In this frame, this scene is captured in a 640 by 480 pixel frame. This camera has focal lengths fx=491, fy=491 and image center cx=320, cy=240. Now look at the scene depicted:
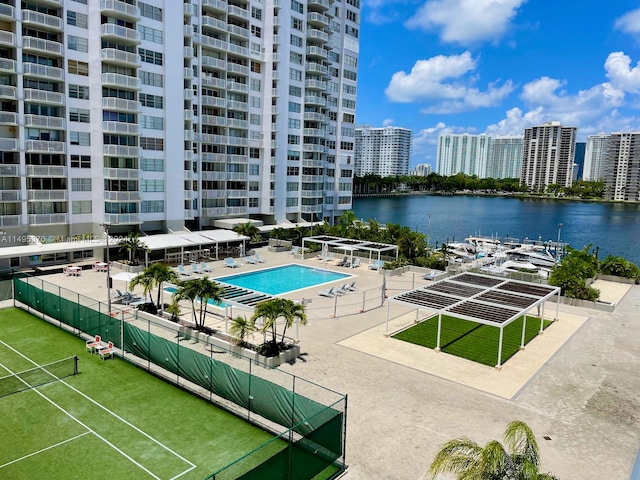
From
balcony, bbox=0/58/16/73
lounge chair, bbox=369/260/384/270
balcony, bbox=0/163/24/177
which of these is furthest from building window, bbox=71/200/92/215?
lounge chair, bbox=369/260/384/270

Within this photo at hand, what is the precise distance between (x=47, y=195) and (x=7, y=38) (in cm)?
1373

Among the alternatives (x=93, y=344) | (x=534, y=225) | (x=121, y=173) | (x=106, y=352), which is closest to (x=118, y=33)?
(x=121, y=173)

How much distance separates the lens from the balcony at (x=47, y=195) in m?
44.9

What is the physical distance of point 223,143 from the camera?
2360 inches

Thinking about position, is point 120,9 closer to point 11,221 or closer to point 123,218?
point 123,218

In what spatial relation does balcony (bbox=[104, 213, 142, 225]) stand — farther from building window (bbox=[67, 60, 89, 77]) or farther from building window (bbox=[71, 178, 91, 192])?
building window (bbox=[67, 60, 89, 77])

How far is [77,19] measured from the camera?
151ft

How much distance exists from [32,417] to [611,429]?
22.1 m

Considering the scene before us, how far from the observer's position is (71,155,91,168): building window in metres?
47.0

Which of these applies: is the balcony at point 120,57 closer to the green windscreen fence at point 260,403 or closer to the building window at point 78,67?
the building window at point 78,67

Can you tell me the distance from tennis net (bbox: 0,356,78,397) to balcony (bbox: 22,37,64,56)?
32.8 metres

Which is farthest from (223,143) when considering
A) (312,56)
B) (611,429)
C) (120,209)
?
(611,429)

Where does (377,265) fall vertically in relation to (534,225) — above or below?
above

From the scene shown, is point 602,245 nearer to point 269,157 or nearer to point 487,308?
point 269,157
